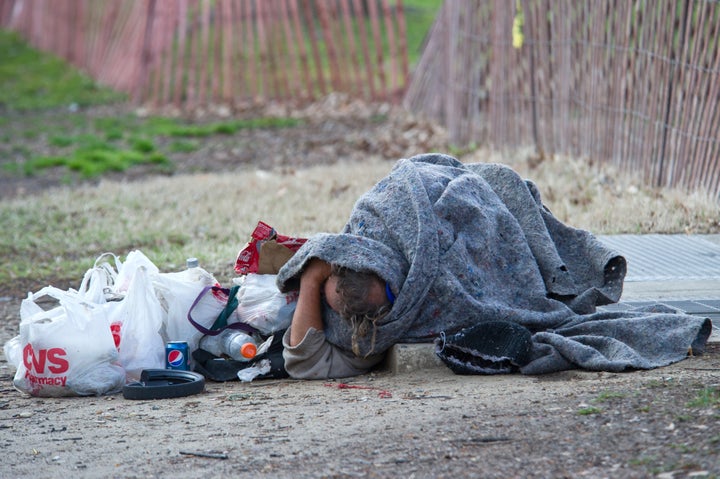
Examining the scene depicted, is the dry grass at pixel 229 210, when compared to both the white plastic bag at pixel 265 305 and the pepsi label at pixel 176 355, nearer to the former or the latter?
the white plastic bag at pixel 265 305

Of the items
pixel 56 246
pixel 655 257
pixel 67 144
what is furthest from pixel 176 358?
pixel 67 144

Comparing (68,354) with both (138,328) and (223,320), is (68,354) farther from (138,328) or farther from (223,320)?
(223,320)

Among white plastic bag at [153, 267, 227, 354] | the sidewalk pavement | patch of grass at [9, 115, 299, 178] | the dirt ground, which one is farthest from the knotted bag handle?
patch of grass at [9, 115, 299, 178]

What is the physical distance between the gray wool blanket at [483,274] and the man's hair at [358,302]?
4 cm

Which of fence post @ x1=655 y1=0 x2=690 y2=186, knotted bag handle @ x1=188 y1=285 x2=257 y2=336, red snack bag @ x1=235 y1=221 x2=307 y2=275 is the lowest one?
knotted bag handle @ x1=188 y1=285 x2=257 y2=336

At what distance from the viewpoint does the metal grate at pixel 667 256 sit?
5.26 m

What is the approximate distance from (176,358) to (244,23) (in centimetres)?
1079

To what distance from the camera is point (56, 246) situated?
7207mm

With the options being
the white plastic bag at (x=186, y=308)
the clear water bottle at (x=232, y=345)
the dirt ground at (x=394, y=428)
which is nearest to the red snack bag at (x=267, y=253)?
the white plastic bag at (x=186, y=308)

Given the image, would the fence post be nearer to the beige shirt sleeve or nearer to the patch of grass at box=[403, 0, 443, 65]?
the beige shirt sleeve

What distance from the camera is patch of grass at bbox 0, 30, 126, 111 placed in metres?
15.2

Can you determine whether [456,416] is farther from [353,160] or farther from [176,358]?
[353,160]

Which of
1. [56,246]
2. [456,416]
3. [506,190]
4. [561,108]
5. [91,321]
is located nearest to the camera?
[456,416]

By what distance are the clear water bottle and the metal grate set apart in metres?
2.08
